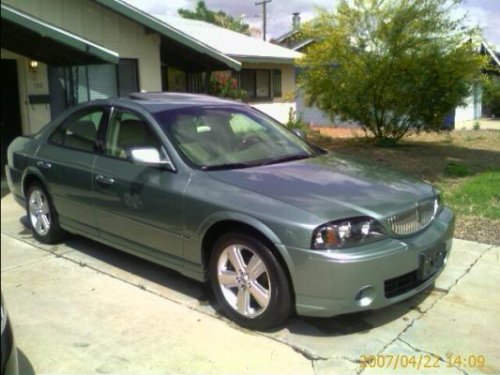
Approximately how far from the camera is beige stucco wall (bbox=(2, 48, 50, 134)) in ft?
32.3

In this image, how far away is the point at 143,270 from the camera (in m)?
5.05

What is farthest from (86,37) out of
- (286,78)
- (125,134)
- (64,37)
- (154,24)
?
(286,78)

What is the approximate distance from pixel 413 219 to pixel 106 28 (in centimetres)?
896

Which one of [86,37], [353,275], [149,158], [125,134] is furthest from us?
[86,37]

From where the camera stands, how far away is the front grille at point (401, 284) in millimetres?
3598

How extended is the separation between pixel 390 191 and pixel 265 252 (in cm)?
105

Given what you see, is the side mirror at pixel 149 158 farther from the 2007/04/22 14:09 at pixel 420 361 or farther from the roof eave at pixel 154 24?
the roof eave at pixel 154 24

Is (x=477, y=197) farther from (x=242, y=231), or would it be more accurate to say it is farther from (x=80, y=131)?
(x=80, y=131)

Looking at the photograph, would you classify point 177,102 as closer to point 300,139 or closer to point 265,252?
point 300,139

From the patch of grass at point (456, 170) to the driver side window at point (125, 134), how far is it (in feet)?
21.3

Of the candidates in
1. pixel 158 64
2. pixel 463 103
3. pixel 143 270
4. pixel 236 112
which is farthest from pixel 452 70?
pixel 143 270

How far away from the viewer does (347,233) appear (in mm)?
3461

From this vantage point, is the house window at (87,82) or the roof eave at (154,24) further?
the roof eave at (154,24)

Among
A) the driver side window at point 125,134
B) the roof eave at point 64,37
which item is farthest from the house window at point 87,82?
the driver side window at point 125,134
